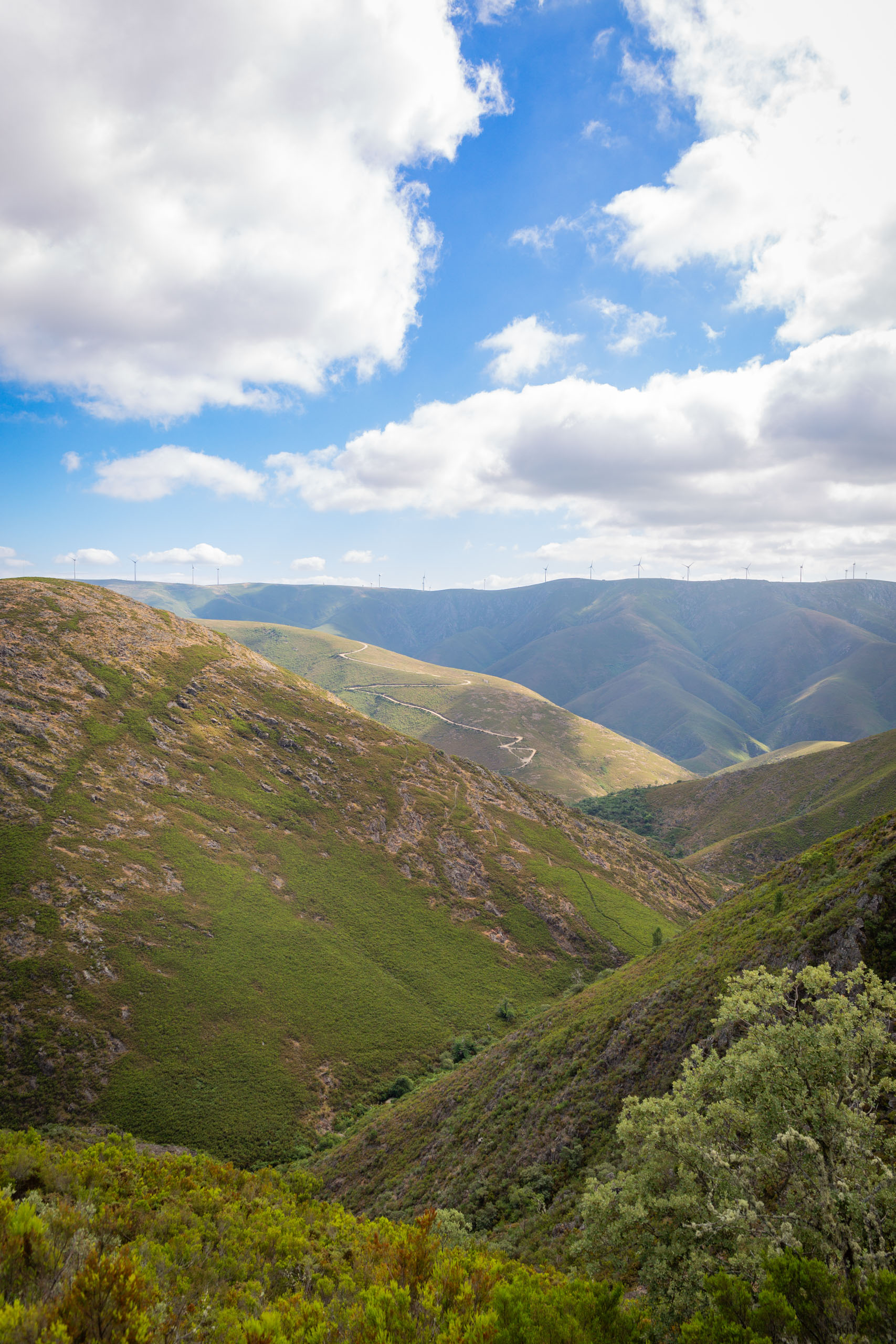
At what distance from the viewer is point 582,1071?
36531 mm

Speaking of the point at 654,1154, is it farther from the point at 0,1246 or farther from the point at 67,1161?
the point at 67,1161

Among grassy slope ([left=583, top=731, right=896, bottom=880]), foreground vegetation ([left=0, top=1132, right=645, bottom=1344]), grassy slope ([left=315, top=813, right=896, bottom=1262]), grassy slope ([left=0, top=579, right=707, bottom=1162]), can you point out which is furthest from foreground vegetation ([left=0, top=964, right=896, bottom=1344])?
grassy slope ([left=583, top=731, right=896, bottom=880])

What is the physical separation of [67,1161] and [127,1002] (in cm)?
4979

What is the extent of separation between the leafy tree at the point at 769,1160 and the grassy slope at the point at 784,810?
150 meters

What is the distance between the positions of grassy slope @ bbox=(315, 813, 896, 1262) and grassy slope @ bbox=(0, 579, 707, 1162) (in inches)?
738

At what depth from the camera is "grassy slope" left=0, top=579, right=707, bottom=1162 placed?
55688mm

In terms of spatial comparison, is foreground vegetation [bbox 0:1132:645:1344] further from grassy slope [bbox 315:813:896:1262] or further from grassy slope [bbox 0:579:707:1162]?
grassy slope [bbox 0:579:707:1162]

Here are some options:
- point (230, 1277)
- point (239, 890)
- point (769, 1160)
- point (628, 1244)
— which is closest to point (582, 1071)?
Answer: point (628, 1244)

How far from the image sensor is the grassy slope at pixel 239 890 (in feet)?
183

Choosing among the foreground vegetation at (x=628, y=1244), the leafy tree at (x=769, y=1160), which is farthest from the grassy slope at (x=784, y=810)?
the foreground vegetation at (x=628, y=1244)

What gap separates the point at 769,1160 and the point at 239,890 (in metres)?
80.1

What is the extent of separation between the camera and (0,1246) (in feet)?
34.1

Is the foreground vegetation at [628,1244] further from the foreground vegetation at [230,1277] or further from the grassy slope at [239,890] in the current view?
the grassy slope at [239,890]

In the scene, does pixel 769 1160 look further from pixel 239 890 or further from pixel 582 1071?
pixel 239 890
